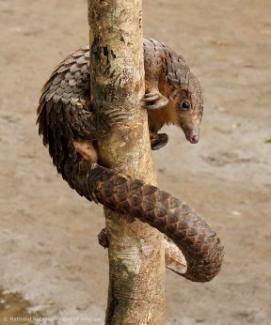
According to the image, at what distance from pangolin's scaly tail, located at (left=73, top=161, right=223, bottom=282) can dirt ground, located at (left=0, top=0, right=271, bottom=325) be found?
1858 millimetres

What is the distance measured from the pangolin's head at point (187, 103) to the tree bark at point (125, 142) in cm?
18

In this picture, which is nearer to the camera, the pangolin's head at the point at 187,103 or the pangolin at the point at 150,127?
the pangolin at the point at 150,127

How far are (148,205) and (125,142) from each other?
0.19 meters

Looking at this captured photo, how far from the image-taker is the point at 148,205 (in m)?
2.47

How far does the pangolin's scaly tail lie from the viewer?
2.48 meters

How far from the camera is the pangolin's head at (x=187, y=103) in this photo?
2.70 meters

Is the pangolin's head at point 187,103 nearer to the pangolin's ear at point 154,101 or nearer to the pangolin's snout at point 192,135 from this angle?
the pangolin's snout at point 192,135

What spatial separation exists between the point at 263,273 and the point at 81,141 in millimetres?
2291

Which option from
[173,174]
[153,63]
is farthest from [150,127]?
[173,174]

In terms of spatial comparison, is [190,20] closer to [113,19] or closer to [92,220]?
[92,220]

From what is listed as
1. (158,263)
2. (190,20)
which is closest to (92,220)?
(158,263)

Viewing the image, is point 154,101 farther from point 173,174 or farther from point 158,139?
point 173,174

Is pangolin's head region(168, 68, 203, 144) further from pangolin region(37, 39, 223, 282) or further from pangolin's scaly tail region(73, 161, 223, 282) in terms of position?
pangolin's scaly tail region(73, 161, 223, 282)

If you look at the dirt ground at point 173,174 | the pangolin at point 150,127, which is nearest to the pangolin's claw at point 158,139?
the pangolin at point 150,127
